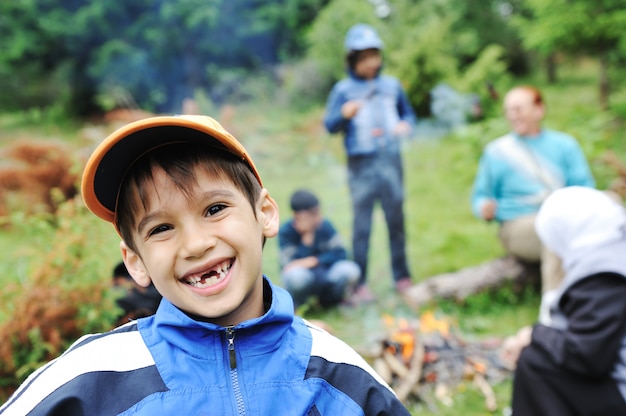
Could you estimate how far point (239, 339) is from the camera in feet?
4.55

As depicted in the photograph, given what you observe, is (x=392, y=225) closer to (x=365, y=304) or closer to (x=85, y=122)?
(x=365, y=304)

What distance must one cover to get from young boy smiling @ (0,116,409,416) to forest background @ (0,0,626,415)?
1610 mm

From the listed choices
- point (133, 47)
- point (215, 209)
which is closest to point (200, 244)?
point (215, 209)

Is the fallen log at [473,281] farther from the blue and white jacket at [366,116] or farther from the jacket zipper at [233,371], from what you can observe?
the jacket zipper at [233,371]

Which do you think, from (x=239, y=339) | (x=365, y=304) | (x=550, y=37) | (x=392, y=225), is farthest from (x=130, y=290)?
(x=550, y=37)

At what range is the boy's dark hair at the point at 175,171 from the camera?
4.50 ft

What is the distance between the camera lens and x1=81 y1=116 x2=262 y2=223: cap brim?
1324 millimetres

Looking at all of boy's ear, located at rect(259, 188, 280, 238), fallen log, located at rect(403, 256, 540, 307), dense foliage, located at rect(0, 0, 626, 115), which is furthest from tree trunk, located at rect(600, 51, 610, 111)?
boy's ear, located at rect(259, 188, 280, 238)

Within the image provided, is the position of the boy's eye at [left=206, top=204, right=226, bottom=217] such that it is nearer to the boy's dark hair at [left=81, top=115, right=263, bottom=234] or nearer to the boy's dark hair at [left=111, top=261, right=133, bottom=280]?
the boy's dark hair at [left=81, top=115, right=263, bottom=234]

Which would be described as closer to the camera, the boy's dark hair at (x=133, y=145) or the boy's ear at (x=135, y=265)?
the boy's dark hair at (x=133, y=145)

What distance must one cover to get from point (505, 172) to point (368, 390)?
377cm

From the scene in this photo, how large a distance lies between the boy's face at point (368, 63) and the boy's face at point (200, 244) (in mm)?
3905

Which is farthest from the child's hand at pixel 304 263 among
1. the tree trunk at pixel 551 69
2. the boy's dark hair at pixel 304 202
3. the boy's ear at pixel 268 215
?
the tree trunk at pixel 551 69

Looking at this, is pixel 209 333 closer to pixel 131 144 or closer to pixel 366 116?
pixel 131 144
